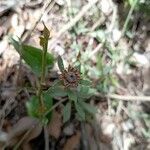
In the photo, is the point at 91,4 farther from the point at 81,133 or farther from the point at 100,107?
the point at 81,133

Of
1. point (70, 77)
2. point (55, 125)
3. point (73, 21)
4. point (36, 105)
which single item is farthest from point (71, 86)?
point (73, 21)

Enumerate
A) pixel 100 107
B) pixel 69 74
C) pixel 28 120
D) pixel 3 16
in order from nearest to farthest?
pixel 69 74
pixel 28 120
pixel 100 107
pixel 3 16

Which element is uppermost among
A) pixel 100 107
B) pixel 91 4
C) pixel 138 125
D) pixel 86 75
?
pixel 91 4

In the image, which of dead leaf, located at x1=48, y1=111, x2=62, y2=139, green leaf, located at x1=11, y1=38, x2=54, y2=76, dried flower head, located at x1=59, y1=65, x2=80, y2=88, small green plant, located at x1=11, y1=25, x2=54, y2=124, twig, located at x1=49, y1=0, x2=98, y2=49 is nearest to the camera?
dried flower head, located at x1=59, y1=65, x2=80, y2=88

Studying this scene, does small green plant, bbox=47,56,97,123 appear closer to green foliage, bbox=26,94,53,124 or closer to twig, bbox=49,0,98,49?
green foliage, bbox=26,94,53,124

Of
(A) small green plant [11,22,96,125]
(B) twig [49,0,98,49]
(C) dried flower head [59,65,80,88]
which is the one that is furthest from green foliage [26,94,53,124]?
(B) twig [49,0,98,49]

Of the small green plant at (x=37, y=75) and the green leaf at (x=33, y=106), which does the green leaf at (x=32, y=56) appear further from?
the green leaf at (x=33, y=106)

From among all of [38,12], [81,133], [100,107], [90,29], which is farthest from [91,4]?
[81,133]

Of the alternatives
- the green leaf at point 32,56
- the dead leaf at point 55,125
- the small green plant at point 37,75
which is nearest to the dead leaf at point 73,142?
the dead leaf at point 55,125
